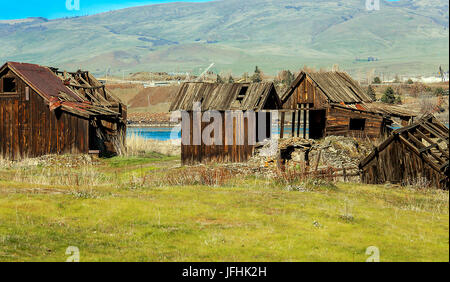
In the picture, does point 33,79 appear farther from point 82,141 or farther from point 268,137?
point 268,137

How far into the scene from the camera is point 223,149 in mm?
33500

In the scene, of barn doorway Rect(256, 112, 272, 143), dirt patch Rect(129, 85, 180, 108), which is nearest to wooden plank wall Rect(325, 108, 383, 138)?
barn doorway Rect(256, 112, 272, 143)

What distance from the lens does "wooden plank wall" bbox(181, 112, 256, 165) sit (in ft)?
109

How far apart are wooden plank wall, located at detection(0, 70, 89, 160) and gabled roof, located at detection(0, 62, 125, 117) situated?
49 centimetres

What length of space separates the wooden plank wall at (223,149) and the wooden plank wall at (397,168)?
774cm

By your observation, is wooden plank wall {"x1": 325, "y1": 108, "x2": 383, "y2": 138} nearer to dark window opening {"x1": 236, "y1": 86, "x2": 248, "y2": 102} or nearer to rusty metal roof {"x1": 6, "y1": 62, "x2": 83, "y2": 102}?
dark window opening {"x1": 236, "y1": 86, "x2": 248, "y2": 102}

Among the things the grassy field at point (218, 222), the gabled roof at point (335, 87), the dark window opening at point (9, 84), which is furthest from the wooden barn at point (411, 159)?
the dark window opening at point (9, 84)

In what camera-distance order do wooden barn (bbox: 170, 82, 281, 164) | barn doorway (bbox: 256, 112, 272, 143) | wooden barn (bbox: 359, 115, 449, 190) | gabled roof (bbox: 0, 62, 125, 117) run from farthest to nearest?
gabled roof (bbox: 0, 62, 125, 117) < barn doorway (bbox: 256, 112, 272, 143) < wooden barn (bbox: 170, 82, 281, 164) < wooden barn (bbox: 359, 115, 449, 190)

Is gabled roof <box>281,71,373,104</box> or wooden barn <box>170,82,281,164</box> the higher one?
gabled roof <box>281,71,373,104</box>

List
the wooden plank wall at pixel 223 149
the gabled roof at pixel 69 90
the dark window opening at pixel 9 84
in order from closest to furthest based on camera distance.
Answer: the wooden plank wall at pixel 223 149 → the gabled roof at pixel 69 90 → the dark window opening at pixel 9 84

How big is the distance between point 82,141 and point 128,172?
17.3 ft

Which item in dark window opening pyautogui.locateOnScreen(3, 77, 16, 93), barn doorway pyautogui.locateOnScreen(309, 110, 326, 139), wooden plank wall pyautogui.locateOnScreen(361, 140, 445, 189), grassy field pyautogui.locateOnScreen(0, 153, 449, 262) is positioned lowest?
grassy field pyautogui.locateOnScreen(0, 153, 449, 262)

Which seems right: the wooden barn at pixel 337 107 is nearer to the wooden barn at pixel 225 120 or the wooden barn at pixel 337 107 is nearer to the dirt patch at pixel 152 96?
the wooden barn at pixel 225 120

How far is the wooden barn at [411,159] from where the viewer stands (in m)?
24.6
